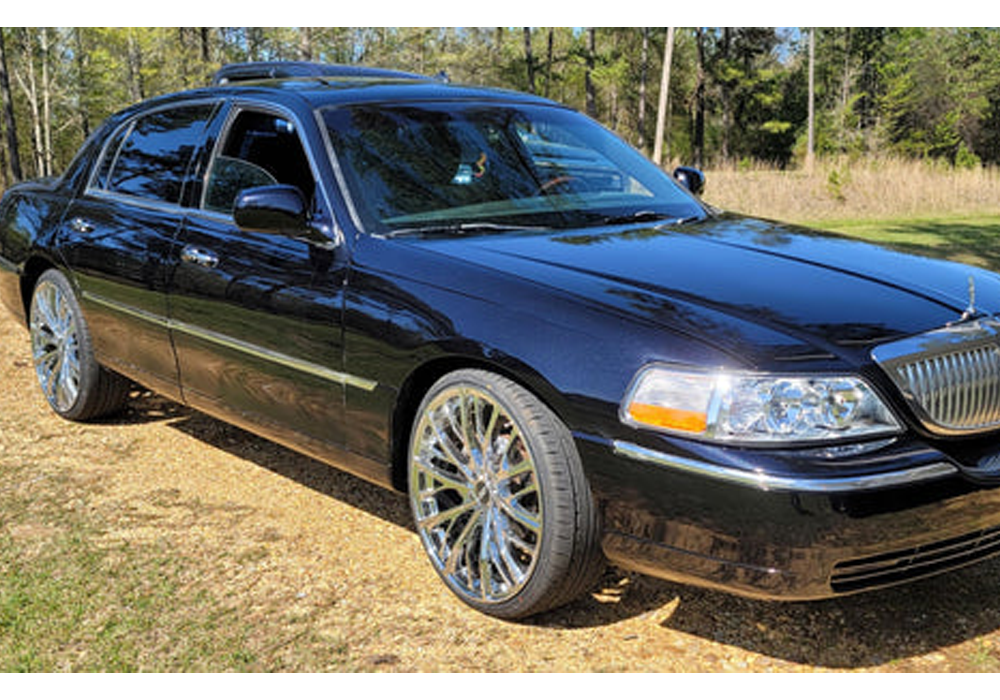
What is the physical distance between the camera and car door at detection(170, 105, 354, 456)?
3.78 meters

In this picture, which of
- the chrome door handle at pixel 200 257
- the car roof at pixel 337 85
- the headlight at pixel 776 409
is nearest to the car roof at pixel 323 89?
the car roof at pixel 337 85

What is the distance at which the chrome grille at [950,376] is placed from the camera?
2.80 m

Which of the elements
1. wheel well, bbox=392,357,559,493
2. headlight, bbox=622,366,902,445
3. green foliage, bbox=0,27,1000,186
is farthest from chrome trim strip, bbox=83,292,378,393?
green foliage, bbox=0,27,1000,186

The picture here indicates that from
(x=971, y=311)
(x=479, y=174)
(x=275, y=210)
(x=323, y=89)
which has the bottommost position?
(x=971, y=311)

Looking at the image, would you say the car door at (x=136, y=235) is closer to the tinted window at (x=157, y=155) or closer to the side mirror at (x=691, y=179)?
the tinted window at (x=157, y=155)

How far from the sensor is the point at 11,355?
7270mm

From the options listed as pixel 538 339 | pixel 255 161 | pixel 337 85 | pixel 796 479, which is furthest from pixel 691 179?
pixel 796 479

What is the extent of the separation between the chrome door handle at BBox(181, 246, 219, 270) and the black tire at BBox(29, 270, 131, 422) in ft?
3.91

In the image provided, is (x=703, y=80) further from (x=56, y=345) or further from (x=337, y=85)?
(x=337, y=85)

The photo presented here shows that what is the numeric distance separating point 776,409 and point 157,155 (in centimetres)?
339

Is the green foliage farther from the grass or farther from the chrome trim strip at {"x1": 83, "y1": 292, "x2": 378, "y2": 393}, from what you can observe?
the grass

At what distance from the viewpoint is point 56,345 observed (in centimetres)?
561
